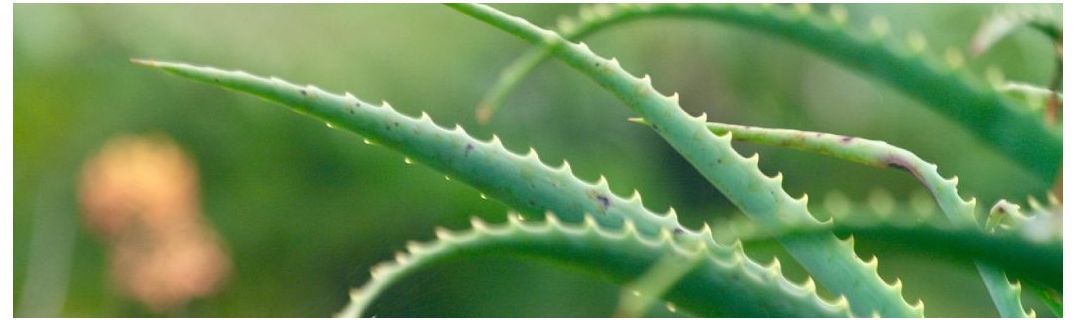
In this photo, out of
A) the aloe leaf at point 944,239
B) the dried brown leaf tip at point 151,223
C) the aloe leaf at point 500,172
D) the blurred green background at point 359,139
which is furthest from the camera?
the blurred green background at point 359,139

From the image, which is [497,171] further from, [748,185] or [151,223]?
[151,223]

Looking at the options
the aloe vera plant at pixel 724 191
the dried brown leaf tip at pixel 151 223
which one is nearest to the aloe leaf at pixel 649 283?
the aloe vera plant at pixel 724 191

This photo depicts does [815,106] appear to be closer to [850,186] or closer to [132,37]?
[850,186]

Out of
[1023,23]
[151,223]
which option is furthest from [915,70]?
[151,223]

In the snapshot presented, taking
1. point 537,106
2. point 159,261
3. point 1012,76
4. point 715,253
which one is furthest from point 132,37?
point 715,253

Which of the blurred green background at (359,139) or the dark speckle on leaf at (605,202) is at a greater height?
the blurred green background at (359,139)

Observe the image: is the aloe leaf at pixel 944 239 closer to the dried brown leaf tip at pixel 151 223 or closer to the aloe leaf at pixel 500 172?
the aloe leaf at pixel 500 172

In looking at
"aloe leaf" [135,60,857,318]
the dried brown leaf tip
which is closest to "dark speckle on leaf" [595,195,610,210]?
"aloe leaf" [135,60,857,318]

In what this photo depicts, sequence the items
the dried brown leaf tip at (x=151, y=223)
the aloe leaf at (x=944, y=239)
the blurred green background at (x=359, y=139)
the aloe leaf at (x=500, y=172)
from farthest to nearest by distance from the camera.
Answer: the blurred green background at (x=359, y=139) → the dried brown leaf tip at (x=151, y=223) → the aloe leaf at (x=500, y=172) → the aloe leaf at (x=944, y=239)

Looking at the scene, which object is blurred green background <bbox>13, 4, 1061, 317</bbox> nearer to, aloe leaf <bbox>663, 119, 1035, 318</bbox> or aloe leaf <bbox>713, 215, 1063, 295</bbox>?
aloe leaf <bbox>663, 119, 1035, 318</bbox>
